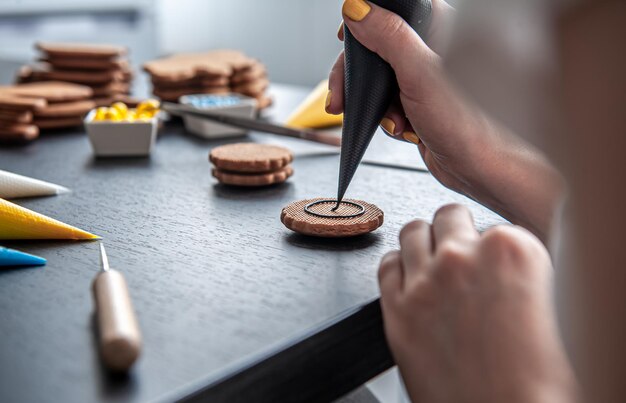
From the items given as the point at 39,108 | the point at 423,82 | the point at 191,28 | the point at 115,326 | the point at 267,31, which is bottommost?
the point at 191,28

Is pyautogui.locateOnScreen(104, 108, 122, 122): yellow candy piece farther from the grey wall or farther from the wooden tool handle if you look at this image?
the grey wall

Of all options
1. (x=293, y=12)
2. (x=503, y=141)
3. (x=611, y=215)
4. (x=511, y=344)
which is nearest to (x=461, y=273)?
(x=511, y=344)

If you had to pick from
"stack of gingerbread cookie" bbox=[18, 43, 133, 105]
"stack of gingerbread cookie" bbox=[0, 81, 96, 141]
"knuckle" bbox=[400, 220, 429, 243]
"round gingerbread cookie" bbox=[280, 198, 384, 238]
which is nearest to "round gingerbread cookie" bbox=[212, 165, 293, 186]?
"round gingerbread cookie" bbox=[280, 198, 384, 238]

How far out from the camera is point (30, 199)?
87cm

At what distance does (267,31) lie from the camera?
9.60 feet

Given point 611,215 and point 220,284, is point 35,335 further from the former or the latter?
point 611,215

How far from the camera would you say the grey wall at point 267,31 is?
8.61 feet

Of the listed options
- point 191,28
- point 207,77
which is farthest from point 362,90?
point 191,28

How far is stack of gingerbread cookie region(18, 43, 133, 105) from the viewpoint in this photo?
1.47 m

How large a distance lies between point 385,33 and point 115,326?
1.35 ft

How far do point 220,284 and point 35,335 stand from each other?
159mm

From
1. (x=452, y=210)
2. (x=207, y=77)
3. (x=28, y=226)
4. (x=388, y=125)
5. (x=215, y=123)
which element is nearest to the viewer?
(x=452, y=210)

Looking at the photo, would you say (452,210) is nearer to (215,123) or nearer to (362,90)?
(362,90)

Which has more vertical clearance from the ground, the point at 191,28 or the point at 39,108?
the point at 39,108
